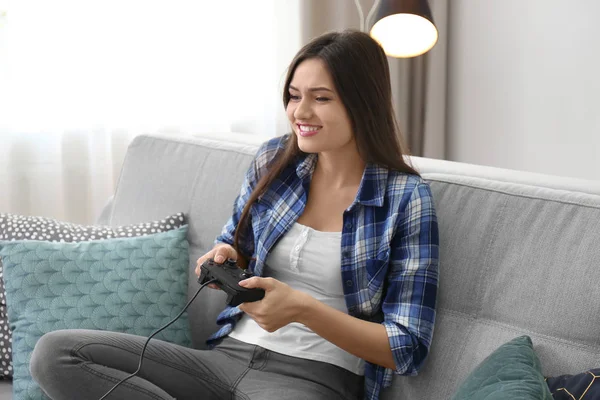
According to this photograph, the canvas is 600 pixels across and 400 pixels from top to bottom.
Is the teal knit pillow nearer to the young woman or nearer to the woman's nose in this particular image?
the young woman

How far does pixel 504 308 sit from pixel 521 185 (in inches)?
9.5

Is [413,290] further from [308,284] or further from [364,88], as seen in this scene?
[364,88]

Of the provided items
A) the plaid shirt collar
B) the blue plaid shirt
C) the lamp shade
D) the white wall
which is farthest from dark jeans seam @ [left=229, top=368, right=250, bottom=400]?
the white wall

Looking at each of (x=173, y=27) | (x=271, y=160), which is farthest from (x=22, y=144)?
(x=271, y=160)

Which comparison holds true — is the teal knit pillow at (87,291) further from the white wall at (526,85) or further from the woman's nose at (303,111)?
the white wall at (526,85)

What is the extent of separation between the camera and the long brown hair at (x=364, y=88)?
5.01 feet

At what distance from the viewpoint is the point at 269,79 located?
9.66 feet

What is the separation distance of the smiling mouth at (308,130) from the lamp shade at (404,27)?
508mm

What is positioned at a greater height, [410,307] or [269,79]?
[269,79]

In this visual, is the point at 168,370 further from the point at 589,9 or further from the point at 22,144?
the point at 589,9

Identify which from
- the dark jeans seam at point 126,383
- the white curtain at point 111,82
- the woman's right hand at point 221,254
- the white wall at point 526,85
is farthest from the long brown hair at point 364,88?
the white wall at point 526,85

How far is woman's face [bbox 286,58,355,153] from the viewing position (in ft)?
5.04

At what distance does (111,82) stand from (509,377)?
188cm

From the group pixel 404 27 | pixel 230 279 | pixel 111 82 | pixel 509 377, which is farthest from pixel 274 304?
pixel 111 82
